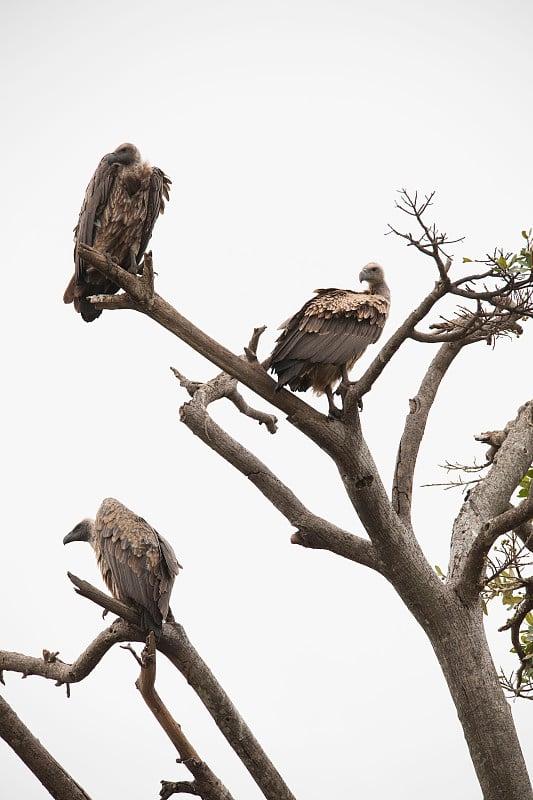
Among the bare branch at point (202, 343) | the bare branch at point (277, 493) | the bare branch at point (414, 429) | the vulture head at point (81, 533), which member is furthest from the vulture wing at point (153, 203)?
the vulture head at point (81, 533)

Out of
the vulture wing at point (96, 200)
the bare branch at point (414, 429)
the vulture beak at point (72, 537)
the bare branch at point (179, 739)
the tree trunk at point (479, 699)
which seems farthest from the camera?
the vulture beak at point (72, 537)

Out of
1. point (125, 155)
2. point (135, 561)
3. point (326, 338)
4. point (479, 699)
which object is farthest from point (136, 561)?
point (125, 155)

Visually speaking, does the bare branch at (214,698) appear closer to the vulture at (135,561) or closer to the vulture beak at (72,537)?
the vulture at (135,561)

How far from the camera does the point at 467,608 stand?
5.17 meters

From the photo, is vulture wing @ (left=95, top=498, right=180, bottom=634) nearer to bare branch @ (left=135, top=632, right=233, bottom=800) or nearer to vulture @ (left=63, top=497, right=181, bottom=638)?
vulture @ (left=63, top=497, right=181, bottom=638)

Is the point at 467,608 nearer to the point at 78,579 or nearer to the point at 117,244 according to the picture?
the point at 78,579

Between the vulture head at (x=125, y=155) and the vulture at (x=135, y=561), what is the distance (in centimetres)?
277

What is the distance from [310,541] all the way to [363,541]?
363 millimetres

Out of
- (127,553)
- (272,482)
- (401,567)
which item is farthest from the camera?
(127,553)

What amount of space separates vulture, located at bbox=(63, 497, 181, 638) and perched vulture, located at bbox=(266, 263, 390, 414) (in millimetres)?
1638

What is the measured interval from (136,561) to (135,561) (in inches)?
0.5

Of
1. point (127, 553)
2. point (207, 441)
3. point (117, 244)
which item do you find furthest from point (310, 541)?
point (117, 244)

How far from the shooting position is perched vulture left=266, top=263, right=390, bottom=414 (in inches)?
209

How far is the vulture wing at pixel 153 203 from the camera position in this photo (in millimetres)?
6180
